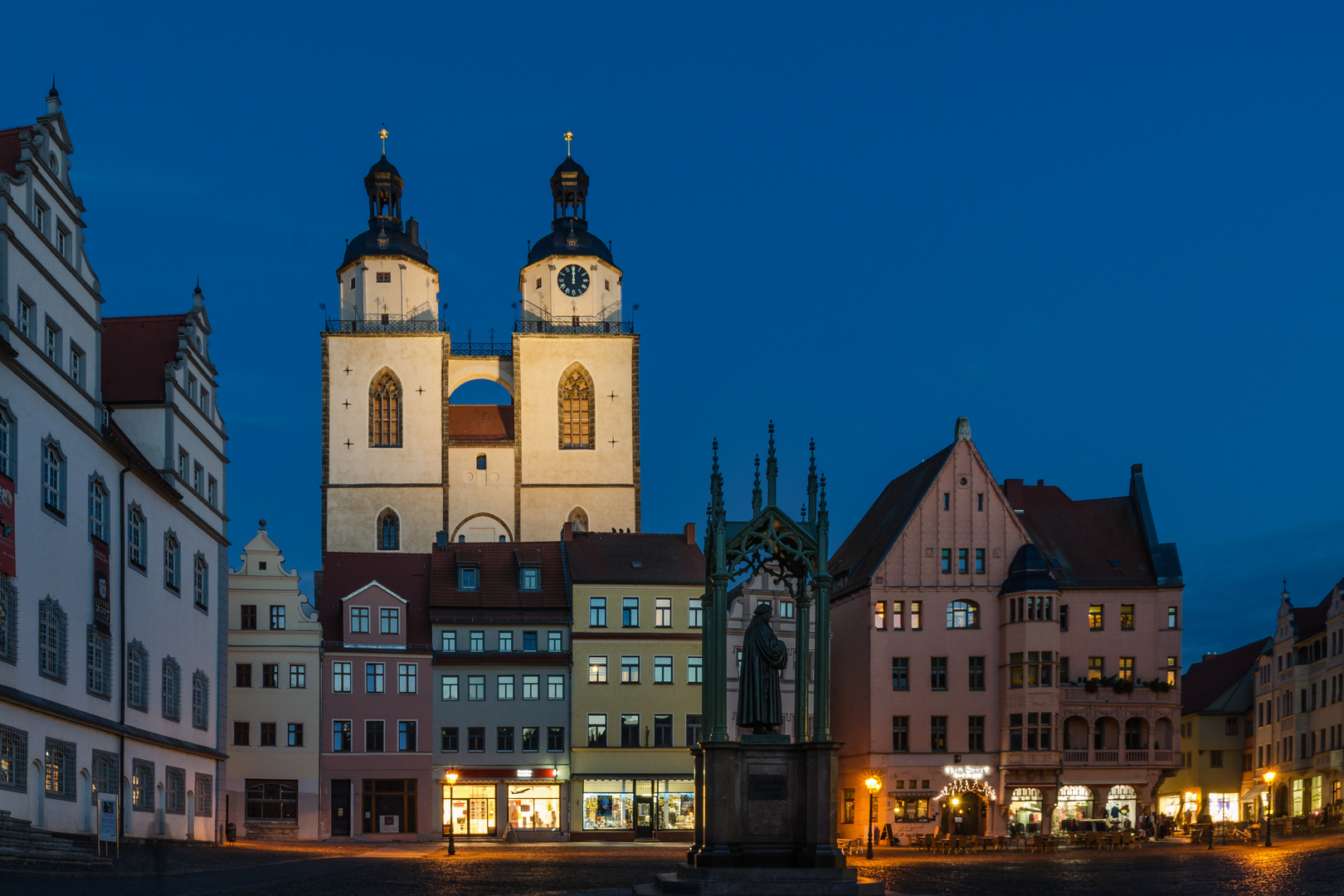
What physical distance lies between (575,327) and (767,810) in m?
65.6

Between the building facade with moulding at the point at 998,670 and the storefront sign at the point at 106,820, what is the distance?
35.4m

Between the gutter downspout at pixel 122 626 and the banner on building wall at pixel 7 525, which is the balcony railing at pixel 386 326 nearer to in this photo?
the gutter downspout at pixel 122 626

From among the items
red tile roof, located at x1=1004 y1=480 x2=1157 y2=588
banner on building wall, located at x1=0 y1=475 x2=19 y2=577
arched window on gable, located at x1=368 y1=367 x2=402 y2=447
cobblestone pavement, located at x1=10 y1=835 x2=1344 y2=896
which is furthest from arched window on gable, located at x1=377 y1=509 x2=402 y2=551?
banner on building wall, located at x1=0 y1=475 x2=19 y2=577

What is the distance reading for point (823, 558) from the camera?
26312mm

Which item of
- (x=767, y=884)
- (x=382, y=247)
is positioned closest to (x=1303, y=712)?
(x=382, y=247)

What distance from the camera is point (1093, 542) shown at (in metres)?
69.2

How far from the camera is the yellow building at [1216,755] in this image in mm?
84750

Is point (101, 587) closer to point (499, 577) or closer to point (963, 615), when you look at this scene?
point (499, 577)

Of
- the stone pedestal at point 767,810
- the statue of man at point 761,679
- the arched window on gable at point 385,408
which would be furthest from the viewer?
the arched window on gable at point 385,408

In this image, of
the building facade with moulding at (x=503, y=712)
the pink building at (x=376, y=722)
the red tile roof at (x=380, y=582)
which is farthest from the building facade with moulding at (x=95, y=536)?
the building facade with moulding at (x=503, y=712)

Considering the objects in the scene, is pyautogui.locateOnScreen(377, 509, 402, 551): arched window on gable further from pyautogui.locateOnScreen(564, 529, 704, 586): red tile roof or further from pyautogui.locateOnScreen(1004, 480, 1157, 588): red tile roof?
pyautogui.locateOnScreen(1004, 480, 1157, 588): red tile roof

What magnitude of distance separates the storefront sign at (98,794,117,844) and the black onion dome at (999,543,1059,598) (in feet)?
127

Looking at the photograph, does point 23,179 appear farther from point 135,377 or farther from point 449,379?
point 449,379

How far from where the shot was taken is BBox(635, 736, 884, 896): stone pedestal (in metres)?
24.3
